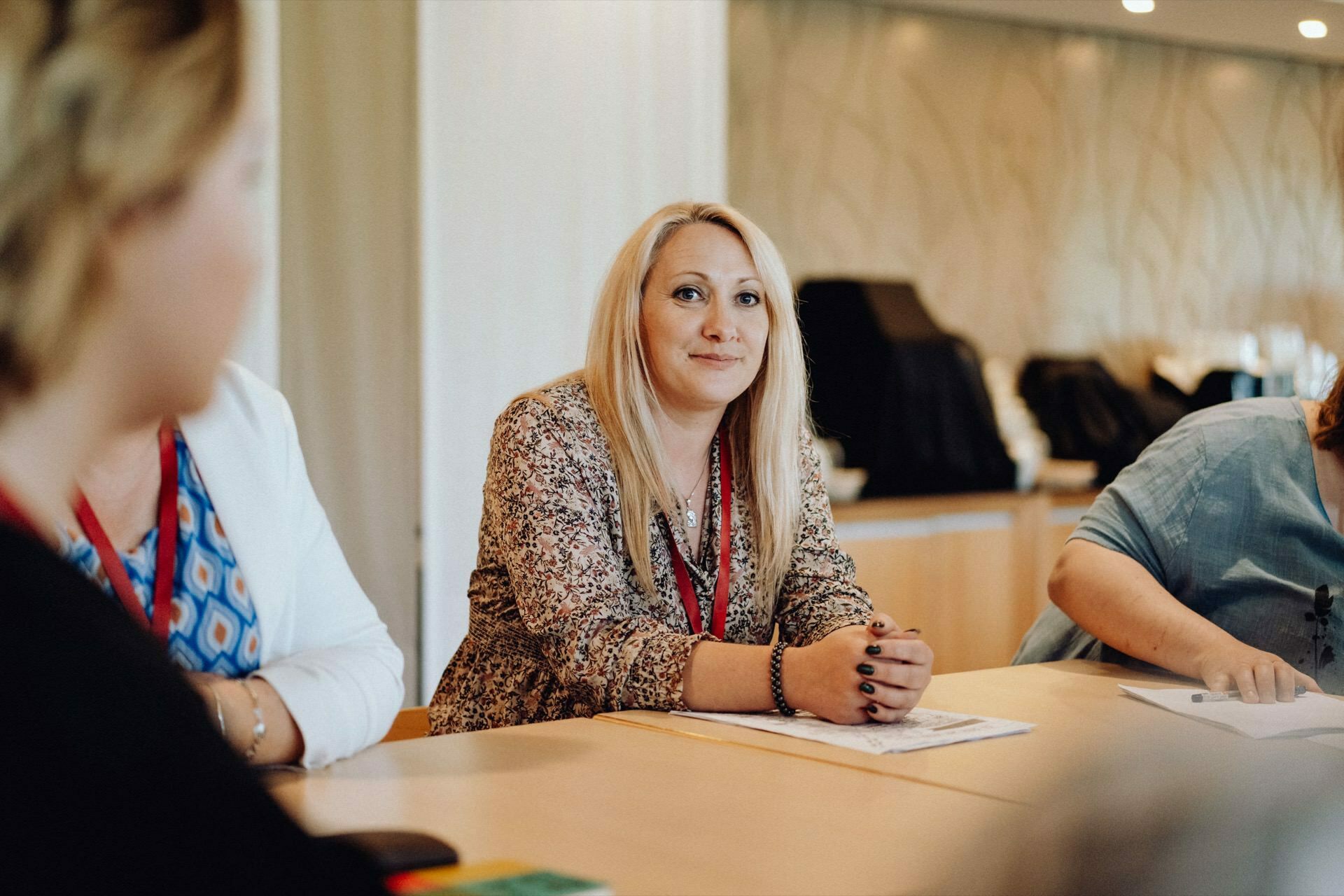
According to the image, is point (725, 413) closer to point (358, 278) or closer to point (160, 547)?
point (160, 547)

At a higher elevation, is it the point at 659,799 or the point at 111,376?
the point at 111,376

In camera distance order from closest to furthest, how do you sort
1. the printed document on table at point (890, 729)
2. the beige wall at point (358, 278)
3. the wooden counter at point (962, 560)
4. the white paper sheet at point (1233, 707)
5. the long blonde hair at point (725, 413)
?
the white paper sheet at point (1233, 707) < the printed document on table at point (890, 729) < the long blonde hair at point (725, 413) < the beige wall at point (358, 278) < the wooden counter at point (962, 560)

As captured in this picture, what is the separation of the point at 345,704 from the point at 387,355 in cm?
206

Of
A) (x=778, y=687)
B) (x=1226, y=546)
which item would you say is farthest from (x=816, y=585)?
(x=1226, y=546)

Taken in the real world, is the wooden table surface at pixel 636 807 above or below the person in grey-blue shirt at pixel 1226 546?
below

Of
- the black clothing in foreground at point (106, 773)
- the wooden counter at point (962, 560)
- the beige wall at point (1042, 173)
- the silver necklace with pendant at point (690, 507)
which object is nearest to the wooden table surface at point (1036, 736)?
the black clothing in foreground at point (106, 773)

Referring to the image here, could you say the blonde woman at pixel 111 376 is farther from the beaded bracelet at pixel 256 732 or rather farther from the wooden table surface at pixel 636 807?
the beaded bracelet at pixel 256 732

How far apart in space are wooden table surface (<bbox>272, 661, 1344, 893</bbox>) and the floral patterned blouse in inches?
4.7

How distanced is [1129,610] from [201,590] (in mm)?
1328

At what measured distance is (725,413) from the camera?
2.28 m

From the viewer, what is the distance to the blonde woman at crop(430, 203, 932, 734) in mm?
1726

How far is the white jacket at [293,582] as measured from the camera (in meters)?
1.40

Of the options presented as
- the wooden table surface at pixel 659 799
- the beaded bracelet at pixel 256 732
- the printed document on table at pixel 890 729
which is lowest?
the printed document on table at pixel 890 729

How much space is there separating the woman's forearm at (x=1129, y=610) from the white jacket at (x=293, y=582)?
3.56 ft
